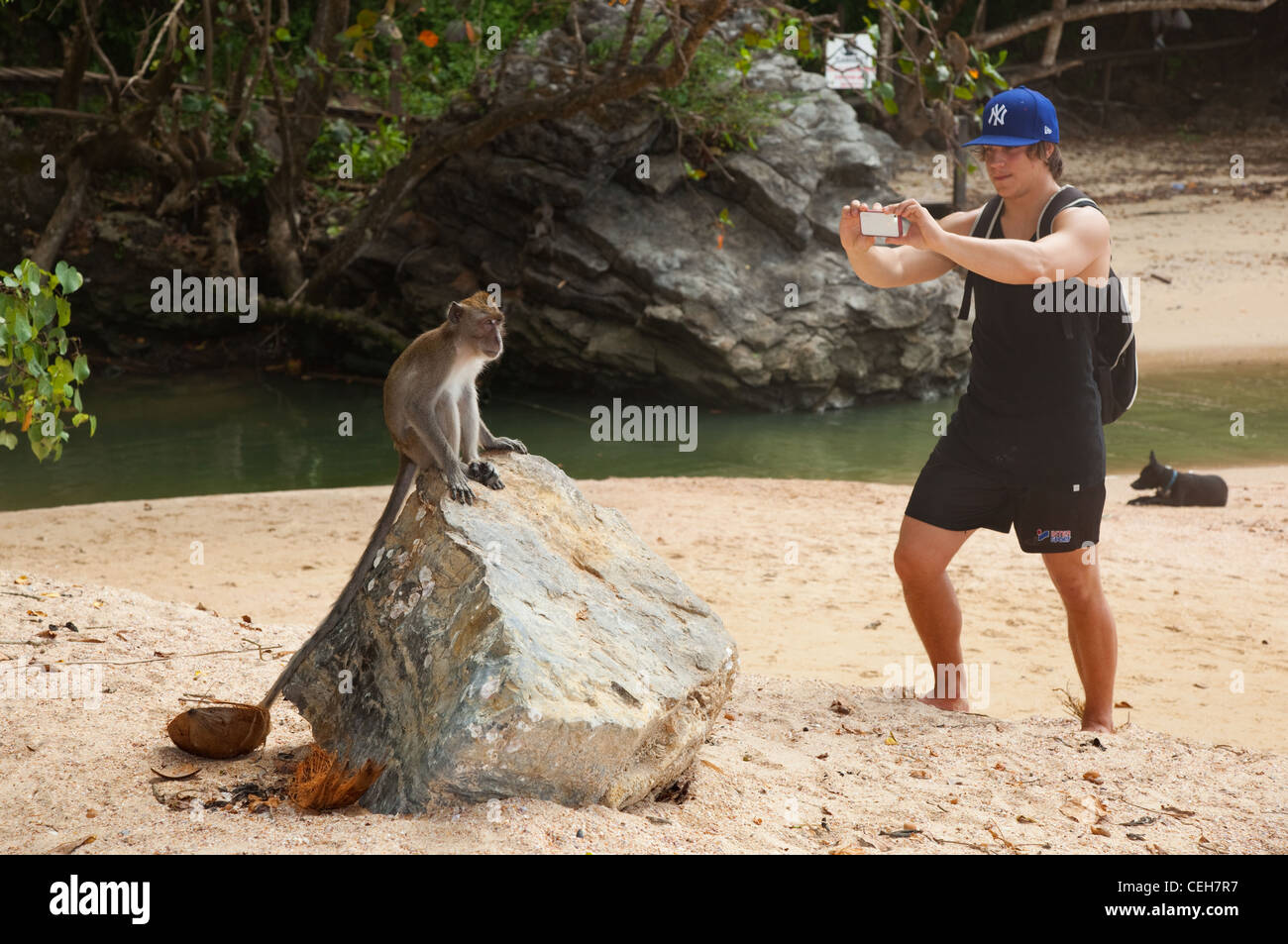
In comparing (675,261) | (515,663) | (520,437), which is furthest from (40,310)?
(675,261)

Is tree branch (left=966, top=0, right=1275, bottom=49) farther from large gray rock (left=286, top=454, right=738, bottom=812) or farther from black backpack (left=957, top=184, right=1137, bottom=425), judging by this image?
→ large gray rock (left=286, top=454, right=738, bottom=812)

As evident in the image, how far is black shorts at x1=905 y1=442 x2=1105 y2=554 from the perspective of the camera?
4031 millimetres

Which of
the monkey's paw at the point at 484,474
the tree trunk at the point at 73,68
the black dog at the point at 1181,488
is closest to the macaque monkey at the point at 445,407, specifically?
the monkey's paw at the point at 484,474

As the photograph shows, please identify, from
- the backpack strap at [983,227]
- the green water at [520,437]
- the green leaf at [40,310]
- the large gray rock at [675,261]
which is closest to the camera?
the backpack strap at [983,227]

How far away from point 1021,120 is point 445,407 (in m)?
2.24

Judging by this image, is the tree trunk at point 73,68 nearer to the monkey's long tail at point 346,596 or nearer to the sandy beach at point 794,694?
the sandy beach at point 794,694

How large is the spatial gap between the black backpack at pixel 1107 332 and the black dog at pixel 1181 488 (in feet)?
18.8

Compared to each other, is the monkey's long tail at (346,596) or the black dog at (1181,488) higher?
the monkey's long tail at (346,596)

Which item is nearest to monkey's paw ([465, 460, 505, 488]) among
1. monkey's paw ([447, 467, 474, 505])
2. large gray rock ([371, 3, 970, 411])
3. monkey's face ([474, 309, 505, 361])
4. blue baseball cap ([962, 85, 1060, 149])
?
monkey's paw ([447, 467, 474, 505])

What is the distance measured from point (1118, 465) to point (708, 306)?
5270 mm

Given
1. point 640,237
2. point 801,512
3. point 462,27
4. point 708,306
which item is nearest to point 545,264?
point 640,237

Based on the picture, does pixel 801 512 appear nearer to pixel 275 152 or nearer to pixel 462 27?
pixel 462 27

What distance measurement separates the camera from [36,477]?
11.2 meters

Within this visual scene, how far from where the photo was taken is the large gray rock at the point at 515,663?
9.50 ft
